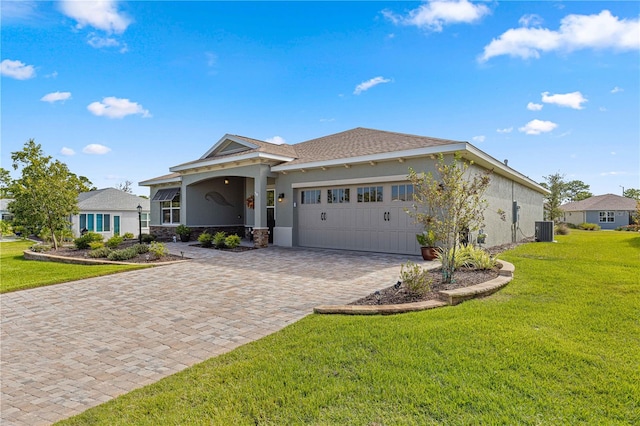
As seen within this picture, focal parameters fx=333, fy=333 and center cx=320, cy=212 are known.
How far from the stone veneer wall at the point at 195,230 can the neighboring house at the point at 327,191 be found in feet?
Answer: 0.19

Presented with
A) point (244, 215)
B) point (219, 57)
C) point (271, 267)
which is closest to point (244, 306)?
point (271, 267)

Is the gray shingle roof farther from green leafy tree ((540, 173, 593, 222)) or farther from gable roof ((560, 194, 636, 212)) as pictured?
gable roof ((560, 194, 636, 212))

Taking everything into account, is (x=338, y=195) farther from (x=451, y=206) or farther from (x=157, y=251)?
(x=451, y=206)

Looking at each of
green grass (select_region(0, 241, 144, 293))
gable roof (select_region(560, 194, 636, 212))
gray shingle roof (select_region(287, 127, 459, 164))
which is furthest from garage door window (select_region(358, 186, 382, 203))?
gable roof (select_region(560, 194, 636, 212))

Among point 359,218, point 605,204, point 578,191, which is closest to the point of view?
point 359,218

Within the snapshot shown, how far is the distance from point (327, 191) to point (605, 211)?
4241 centimetres

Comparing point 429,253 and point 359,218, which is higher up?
point 359,218

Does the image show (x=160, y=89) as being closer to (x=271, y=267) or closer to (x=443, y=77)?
(x=271, y=267)

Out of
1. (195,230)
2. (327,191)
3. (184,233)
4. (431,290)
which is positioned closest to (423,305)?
(431,290)

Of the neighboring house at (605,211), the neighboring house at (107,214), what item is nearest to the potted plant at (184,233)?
the neighboring house at (107,214)

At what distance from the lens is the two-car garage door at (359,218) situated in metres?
11.4

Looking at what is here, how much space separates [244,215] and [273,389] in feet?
56.3

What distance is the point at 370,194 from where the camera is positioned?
39.9ft

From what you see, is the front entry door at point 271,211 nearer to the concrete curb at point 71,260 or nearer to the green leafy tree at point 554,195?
the concrete curb at point 71,260
